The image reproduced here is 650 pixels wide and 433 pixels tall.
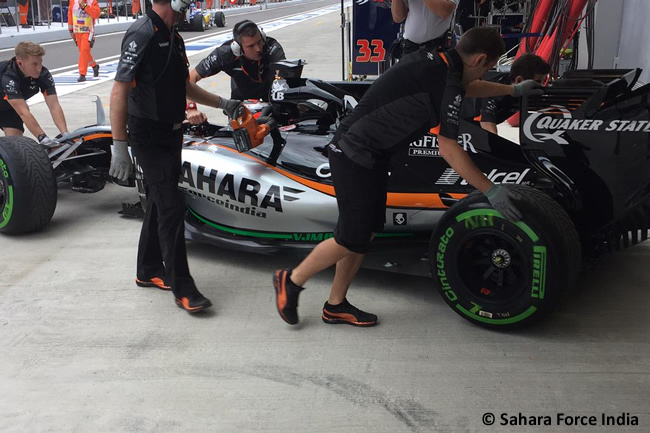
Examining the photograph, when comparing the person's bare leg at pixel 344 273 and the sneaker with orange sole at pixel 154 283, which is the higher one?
the person's bare leg at pixel 344 273

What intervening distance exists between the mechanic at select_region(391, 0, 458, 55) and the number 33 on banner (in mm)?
4799

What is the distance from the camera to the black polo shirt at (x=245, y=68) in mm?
5723

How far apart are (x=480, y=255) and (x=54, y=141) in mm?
3376

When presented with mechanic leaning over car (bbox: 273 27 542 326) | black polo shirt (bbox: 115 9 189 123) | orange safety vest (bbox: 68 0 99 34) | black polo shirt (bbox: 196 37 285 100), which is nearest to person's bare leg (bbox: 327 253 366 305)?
mechanic leaning over car (bbox: 273 27 542 326)

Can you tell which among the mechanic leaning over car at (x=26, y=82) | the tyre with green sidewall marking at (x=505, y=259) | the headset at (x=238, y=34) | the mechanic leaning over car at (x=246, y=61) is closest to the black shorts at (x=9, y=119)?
the mechanic leaning over car at (x=26, y=82)

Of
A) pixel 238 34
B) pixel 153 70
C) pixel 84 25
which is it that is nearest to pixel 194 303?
pixel 153 70

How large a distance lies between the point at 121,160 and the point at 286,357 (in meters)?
1.47

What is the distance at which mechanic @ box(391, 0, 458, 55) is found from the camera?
217 inches

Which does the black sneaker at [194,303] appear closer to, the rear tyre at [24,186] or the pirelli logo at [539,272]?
the rear tyre at [24,186]

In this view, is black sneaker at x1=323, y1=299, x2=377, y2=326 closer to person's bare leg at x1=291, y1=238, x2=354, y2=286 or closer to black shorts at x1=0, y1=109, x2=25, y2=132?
person's bare leg at x1=291, y1=238, x2=354, y2=286

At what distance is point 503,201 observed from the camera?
3.22 m

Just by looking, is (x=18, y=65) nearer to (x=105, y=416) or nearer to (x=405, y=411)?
(x=105, y=416)

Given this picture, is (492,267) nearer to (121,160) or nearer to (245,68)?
(121,160)

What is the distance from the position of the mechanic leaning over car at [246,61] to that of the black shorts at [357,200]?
8.03 feet
